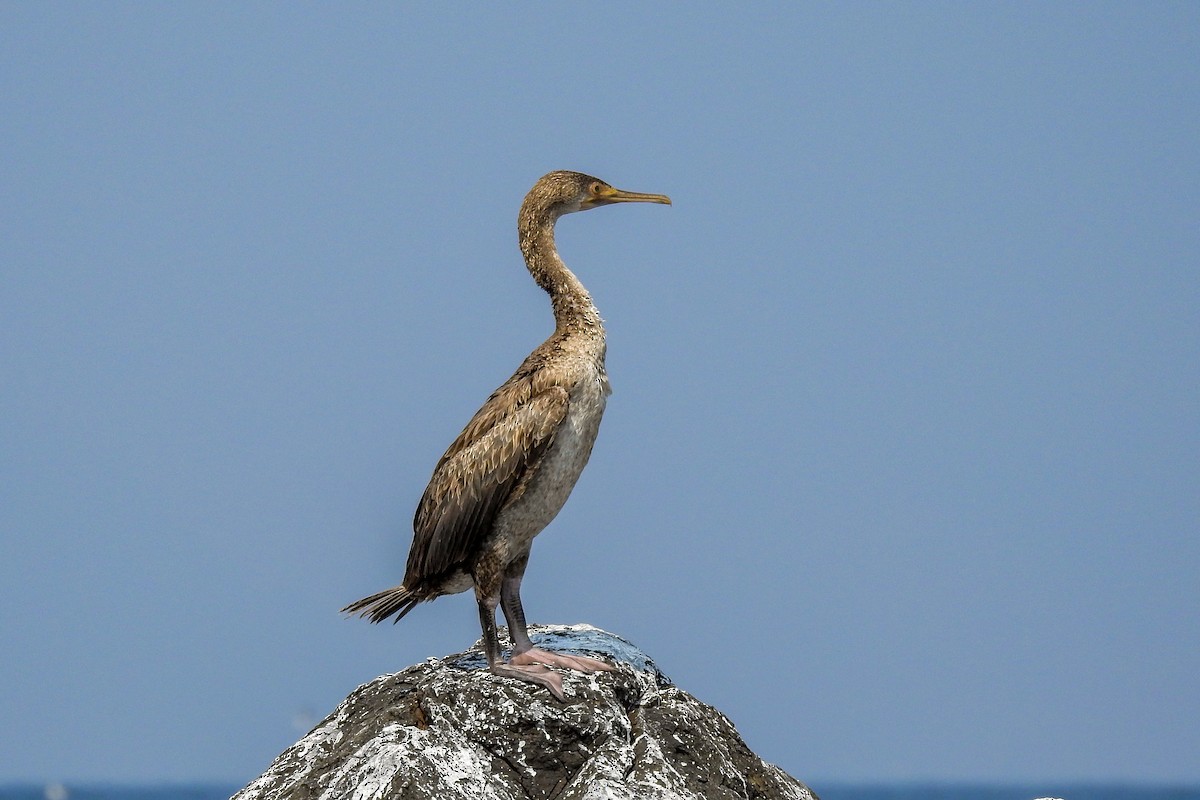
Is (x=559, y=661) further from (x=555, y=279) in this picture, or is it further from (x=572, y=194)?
(x=572, y=194)

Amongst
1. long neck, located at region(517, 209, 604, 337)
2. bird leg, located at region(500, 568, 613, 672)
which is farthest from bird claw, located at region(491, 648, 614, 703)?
long neck, located at region(517, 209, 604, 337)

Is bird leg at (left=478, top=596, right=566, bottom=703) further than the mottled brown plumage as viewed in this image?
No

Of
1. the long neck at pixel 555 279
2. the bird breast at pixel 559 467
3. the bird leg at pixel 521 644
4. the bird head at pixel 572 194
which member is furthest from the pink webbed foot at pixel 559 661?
the bird head at pixel 572 194

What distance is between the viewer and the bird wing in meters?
9.16

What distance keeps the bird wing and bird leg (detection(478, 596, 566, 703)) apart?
0.42m

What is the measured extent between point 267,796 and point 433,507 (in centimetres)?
205

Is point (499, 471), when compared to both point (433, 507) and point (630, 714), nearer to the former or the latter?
point (433, 507)

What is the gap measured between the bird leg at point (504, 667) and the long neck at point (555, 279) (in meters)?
1.86

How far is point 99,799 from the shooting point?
114 meters

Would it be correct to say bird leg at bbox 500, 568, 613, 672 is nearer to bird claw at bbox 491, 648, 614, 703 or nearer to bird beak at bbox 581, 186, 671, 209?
bird claw at bbox 491, 648, 614, 703

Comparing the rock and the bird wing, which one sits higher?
the bird wing

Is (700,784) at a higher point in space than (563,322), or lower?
lower

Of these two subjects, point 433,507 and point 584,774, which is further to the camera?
point 433,507

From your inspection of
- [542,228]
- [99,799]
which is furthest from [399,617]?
[99,799]
